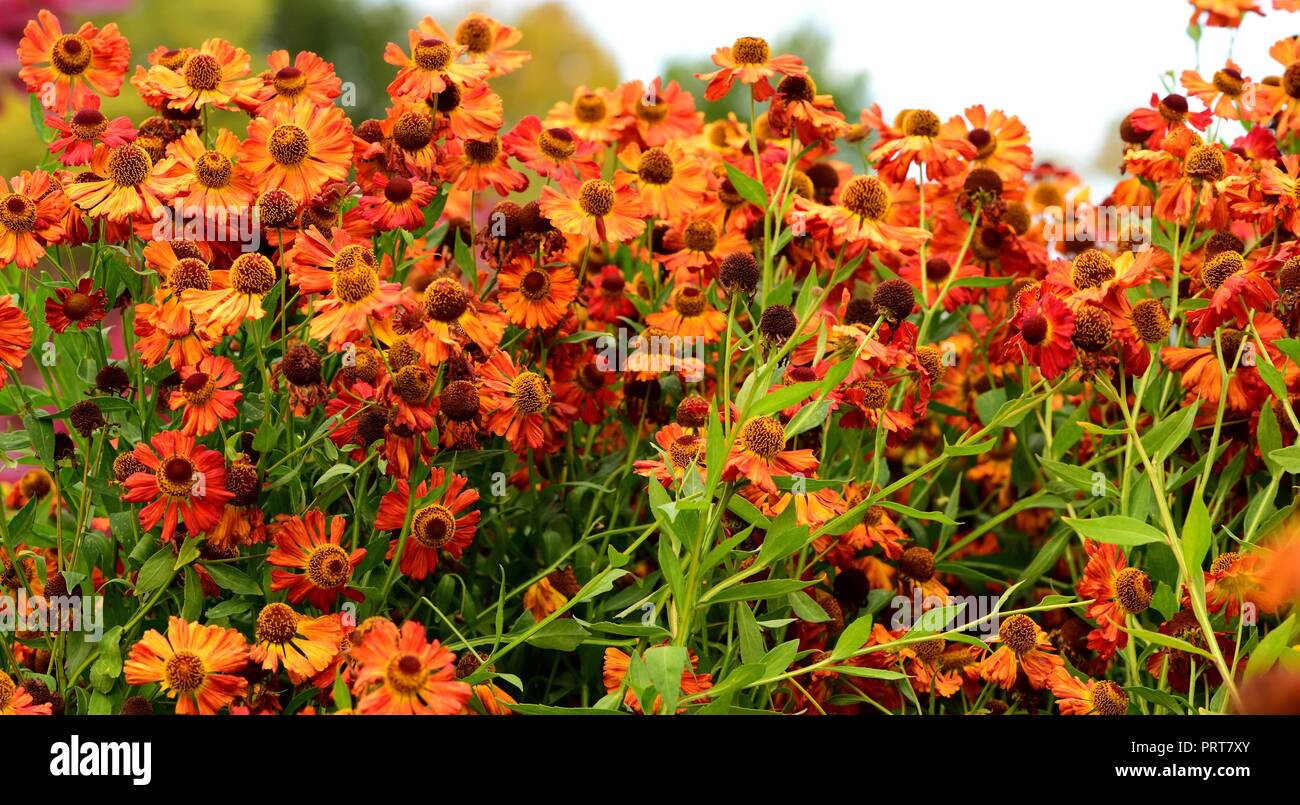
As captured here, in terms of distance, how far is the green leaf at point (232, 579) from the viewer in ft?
3.40

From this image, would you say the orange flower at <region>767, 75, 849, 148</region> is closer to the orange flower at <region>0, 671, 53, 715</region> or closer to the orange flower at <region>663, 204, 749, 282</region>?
the orange flower at <region>663, 204, 749, 282</region>

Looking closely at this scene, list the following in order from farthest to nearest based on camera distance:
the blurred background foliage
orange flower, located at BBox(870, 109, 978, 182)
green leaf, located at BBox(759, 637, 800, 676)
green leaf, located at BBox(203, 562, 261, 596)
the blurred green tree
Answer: the blurred green tree → the blurred background foliage → orange flower, located at BBox(870, 109, 978, 182) → green leaf, located at BBox(203, 562, 261, 596) → green leaf, located at BBox(759, 637, 800, 676)

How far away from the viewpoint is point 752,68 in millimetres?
1267

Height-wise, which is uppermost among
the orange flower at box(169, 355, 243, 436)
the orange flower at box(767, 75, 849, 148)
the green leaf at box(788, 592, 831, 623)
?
the orange flower at box(767, 75, 849, 148)

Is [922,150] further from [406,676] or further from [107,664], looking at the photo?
[107,664]

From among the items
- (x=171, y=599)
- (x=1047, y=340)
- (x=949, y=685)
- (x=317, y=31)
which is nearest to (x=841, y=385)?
(x=1047, y=340)

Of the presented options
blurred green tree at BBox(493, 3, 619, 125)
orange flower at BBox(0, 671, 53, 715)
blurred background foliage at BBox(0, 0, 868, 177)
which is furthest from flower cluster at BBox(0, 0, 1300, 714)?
blurred green tree at BBox(493, 3, 619, 125)

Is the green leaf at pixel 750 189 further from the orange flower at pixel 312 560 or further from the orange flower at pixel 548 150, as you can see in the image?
the orange flower at pixel 312 560

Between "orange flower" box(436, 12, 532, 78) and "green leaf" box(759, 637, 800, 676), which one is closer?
"green leaf" box(759, 637, 800, 676)

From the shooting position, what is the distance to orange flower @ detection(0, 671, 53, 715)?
945 millimetres

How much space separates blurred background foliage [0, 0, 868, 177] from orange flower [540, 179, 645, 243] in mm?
6147

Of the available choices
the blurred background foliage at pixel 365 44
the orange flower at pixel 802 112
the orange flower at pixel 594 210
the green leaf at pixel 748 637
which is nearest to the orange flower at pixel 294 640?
the green leaf at pixel 748 637

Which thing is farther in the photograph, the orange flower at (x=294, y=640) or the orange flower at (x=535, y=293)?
the orange flower at (x=535, y=293)

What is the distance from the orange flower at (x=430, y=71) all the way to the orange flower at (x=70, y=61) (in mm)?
272
